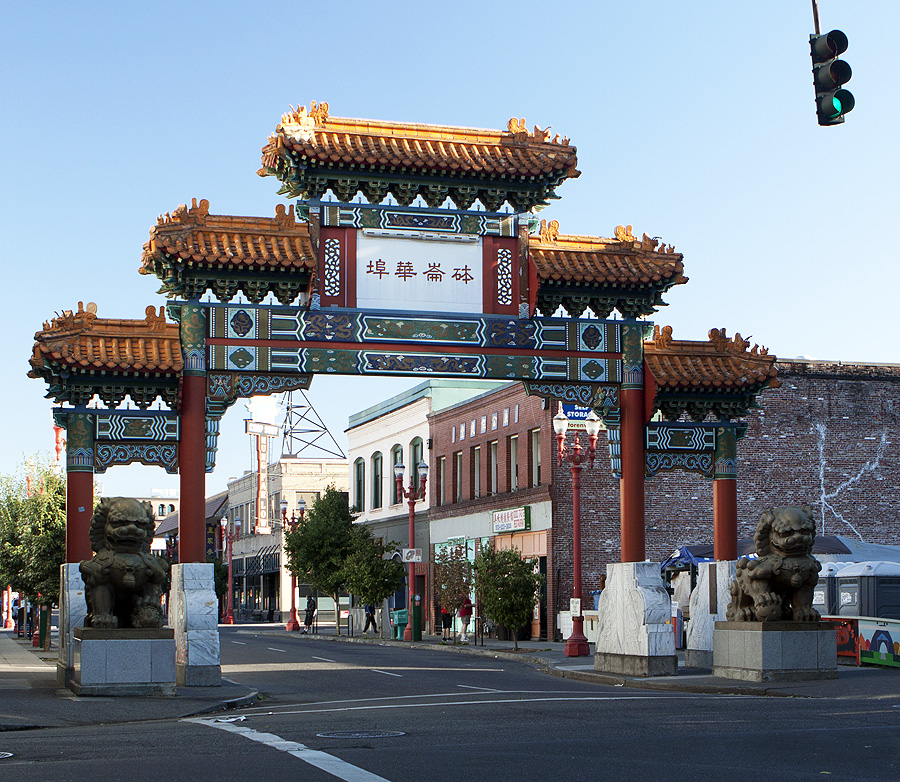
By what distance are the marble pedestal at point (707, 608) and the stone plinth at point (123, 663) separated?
10002 millimetres

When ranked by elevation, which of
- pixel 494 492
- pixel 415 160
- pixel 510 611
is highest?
pixel 415 160

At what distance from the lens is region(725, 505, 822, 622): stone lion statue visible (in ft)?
68.4

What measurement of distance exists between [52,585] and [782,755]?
31.3 meters

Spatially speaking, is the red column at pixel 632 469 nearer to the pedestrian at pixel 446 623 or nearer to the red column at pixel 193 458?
the red column at pixel 193 458

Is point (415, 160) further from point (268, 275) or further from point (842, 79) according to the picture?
point (842, 79)

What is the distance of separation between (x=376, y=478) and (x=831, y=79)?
162ft

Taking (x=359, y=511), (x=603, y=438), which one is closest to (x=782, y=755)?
(x=603, y=438)

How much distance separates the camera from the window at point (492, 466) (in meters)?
47.5

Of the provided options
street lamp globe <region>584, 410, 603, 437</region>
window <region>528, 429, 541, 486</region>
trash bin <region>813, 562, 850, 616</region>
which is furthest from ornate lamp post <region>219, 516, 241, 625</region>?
trash bin <region>813, 562, 850, 616</region>

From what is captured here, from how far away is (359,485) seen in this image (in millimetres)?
64250

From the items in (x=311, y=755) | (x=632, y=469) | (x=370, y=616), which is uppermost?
(x=632, y=469)

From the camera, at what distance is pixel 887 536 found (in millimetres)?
42531

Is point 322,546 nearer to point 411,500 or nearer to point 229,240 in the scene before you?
point 411,500

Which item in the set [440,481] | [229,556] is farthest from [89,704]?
[229,556]
